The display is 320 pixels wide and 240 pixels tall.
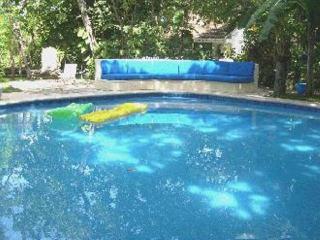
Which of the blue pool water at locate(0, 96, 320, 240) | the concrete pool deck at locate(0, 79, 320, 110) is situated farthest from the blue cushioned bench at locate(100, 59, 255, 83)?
the blue pool water at locate(0, 96, 320, 240)

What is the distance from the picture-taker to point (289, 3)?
1371cm

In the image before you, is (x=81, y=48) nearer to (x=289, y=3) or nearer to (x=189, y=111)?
(x=189, y=111)

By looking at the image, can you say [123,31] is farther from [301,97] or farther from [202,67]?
[301,97]

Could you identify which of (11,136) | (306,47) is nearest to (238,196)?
(11,136)

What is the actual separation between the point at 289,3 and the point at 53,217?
1009cm

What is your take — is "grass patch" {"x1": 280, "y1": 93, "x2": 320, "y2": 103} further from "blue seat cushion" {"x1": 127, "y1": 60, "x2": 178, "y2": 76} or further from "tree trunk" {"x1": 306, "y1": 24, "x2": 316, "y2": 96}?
"blue seat cushion" {"x1": 127, "y1": 60, "x2": 178, "y2": 76}

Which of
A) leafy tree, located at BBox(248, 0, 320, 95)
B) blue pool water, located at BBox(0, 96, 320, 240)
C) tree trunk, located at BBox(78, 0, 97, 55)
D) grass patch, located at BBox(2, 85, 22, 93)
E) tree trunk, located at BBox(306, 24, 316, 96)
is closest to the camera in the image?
blue pool water, located at BBox(0, 96, 320, 240)

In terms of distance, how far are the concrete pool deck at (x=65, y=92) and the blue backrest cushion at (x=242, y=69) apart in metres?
0.80

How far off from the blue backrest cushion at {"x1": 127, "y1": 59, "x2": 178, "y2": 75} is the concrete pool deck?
717mm

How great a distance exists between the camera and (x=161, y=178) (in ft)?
27.1

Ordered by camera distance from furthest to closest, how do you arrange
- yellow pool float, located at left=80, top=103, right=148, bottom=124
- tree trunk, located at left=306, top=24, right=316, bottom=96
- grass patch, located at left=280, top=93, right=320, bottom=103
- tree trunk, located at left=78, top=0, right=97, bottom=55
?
1. tree trunk, located at left=78, top=0, right=97, bottom=55
2. grass patch, located at left=280, top=93, right=320, bottom=103
3. tree trunk, located at left=306, top=24, right=316, bottom=96
4. yellow pool float, located at left=80, top=103, right=148, bottom=124

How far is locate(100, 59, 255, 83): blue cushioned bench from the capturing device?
54.5 feet

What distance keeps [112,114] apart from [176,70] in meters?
4.80

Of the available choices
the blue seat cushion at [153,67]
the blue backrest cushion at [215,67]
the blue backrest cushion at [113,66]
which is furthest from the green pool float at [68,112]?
the blue backrest cushion at [215,67]
